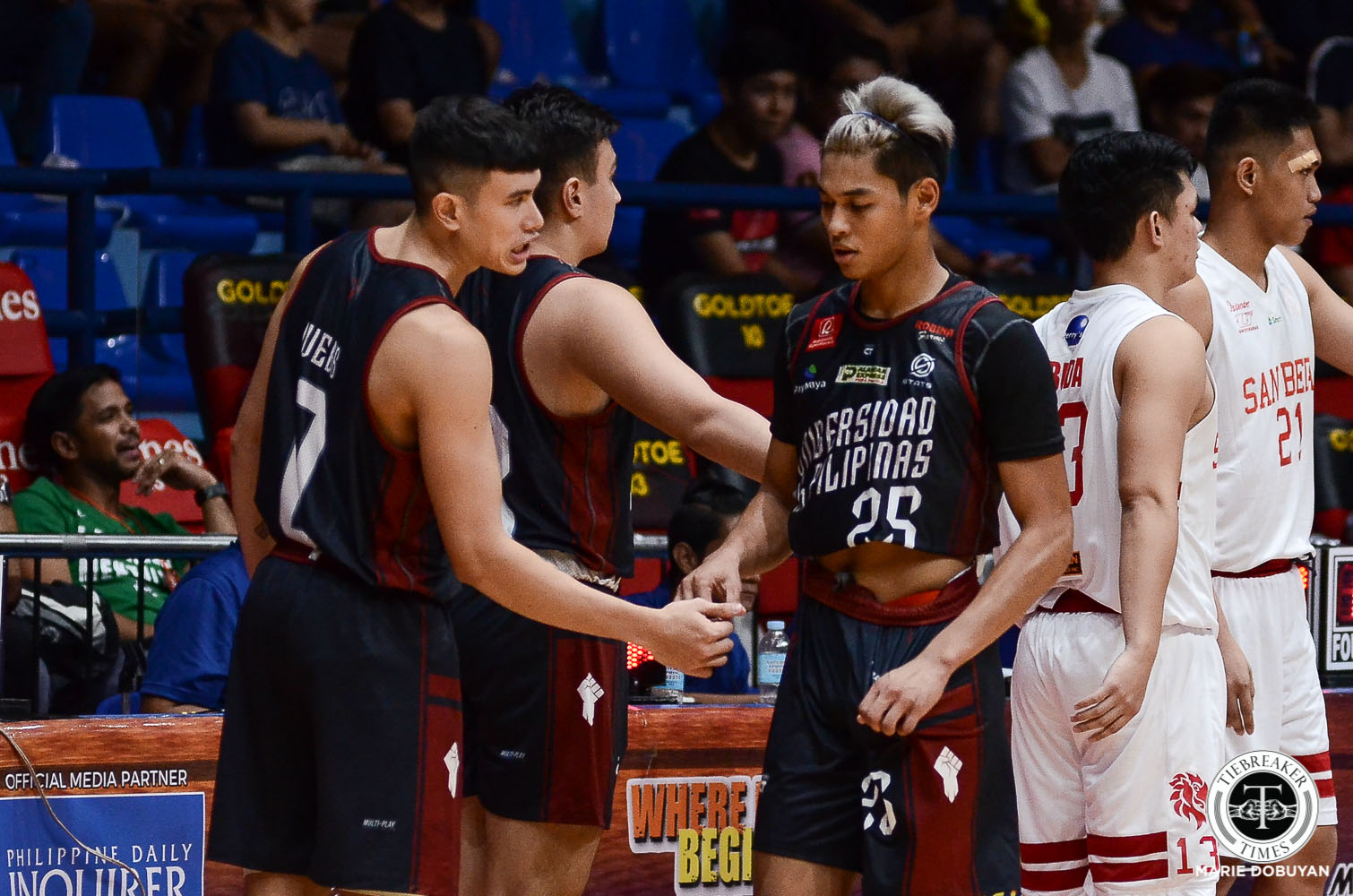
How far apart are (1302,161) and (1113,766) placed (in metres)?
1.72

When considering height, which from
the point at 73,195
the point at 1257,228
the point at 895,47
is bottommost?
the point at 1257,228

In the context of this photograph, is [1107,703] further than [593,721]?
No

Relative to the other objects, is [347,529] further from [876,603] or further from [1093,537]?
[1093,537]

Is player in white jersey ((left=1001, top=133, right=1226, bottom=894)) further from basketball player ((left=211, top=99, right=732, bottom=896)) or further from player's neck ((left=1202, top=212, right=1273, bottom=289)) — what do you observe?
basketball player ((left=211, top=99, right=732, bottom=896))

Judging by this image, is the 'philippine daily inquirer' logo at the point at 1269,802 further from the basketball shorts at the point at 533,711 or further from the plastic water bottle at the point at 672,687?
the basketball shorts at the point at 533,711

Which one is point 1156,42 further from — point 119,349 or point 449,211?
point 449,211

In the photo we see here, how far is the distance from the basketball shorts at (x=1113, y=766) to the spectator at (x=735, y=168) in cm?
431

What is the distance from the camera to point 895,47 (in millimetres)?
10195

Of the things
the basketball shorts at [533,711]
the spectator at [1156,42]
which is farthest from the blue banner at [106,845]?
the spectator at [1156,42]

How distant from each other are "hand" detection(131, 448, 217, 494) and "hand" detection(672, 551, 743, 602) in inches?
126

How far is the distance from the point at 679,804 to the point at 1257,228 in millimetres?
2156

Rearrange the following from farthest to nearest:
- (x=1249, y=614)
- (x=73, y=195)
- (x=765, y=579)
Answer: (x=73, y=195) < (x=765, y=579) < (x=1249, y=614)

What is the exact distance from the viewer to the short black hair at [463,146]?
3.46 m

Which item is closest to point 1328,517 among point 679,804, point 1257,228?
point 1257,228
